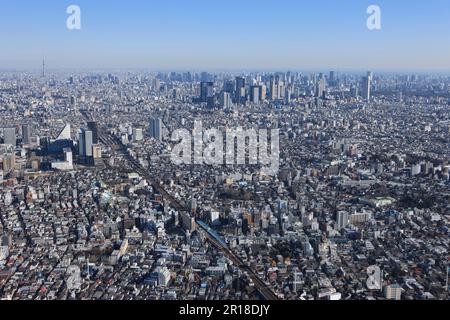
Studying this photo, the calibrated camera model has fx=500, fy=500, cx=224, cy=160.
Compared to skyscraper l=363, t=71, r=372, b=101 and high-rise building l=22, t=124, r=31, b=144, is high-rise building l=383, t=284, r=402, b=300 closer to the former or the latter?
high-rise building l=22, t=124, r=31, b=144

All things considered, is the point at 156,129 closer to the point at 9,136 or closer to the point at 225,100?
the point at 9,136

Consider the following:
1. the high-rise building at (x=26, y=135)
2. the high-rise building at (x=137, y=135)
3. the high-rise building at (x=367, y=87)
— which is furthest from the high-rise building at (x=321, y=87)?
the high-rise building at (x=26, y=135)

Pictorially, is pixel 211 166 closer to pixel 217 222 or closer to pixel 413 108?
pixel 217 222
